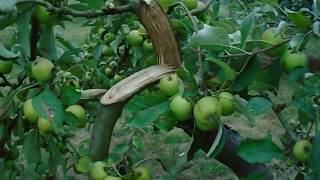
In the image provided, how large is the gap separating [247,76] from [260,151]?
0.13m

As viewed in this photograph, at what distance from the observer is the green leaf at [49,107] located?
916 mm

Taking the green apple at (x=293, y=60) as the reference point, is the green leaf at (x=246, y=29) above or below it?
above

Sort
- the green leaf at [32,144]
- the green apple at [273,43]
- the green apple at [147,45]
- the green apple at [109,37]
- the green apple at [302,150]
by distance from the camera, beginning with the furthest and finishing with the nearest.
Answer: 1. the green apple at [109,37]
2. the green apple at [147,45]
3. the green leaf at [32,144]
4. the green apple at [273,43]
5. the green apple at [302,150]

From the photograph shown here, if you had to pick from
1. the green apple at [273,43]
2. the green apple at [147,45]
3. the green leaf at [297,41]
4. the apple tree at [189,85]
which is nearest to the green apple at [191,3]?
the apple tree at [189,85]

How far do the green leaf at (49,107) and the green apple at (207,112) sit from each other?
0.83 ft

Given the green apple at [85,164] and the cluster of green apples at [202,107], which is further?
the green apple at [85,164]

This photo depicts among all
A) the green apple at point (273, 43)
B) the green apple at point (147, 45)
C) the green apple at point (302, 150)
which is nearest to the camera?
the green apple at point (302, 150)

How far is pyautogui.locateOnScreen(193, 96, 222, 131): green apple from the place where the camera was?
812mm

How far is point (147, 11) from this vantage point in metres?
0.98

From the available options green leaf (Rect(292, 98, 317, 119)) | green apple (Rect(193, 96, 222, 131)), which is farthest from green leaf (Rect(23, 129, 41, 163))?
green leaf (Rect(292, 98, 317, 119))

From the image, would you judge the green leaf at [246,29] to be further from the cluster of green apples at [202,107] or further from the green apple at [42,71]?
the green apple at [42,71]

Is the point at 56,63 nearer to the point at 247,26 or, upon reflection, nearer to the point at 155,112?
the point at 155,112

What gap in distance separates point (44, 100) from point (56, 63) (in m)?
0.27

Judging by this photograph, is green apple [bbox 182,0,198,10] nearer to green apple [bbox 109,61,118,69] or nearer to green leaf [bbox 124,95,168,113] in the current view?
green leaf [bbox 124,95,168,113]
